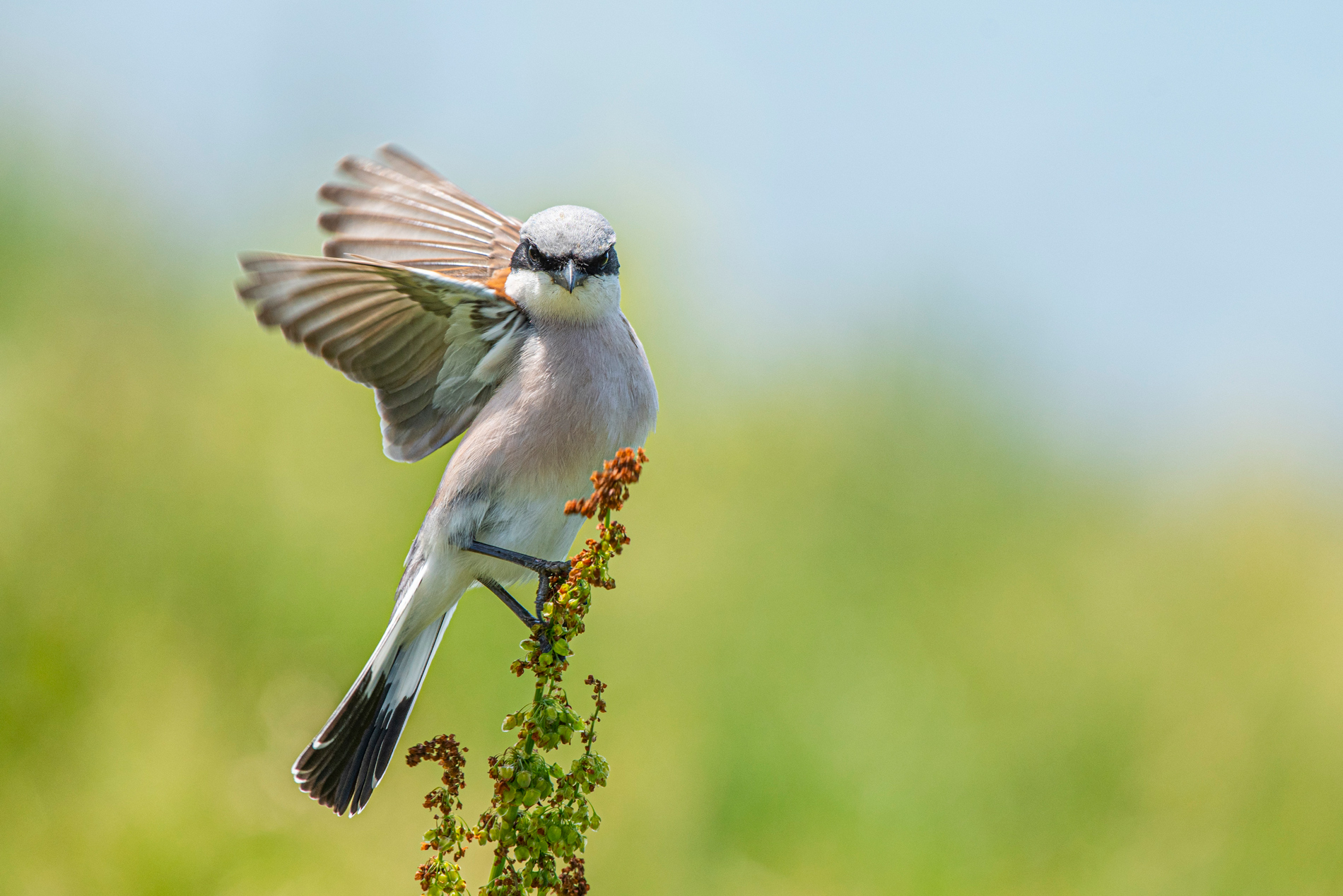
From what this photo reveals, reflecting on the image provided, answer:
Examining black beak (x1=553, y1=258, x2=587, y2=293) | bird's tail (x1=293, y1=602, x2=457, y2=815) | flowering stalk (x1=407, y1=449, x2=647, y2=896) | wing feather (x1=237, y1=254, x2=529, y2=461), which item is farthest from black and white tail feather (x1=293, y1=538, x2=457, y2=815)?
flowering stalk (x1=407, y1=449, x2=647, y2=896)

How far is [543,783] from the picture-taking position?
2029 millimetres

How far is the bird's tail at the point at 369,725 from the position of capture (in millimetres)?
3389

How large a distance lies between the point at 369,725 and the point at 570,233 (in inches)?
75.0

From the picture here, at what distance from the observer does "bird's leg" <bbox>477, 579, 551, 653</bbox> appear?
2.30 meters

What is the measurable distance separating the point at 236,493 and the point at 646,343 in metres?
3.66

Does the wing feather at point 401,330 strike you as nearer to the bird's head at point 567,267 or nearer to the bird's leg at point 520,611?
the bird's head at point 567,267

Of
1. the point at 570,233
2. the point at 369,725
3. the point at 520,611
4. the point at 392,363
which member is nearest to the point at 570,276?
the point at 570,233

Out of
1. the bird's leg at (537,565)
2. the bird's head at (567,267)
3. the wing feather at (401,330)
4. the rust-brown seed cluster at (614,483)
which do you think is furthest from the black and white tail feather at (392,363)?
the rust-brown seed cluster at (614,483)

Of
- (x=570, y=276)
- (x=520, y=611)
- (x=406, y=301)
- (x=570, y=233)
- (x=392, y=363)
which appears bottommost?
(x=520, y=611)

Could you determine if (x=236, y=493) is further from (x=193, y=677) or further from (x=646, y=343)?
(x=646, y=343)

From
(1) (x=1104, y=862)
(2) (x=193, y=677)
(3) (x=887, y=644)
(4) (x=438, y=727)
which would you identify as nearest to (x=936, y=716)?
(3) (x=887, y=644)

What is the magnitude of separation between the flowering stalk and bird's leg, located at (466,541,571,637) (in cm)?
37

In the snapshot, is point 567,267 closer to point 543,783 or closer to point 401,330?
point 401,330

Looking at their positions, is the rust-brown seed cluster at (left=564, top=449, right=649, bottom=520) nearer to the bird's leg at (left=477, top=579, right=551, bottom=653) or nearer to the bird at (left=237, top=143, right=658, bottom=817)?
the bird's leg at (left=477, top=579, right=551, bottom=653)
